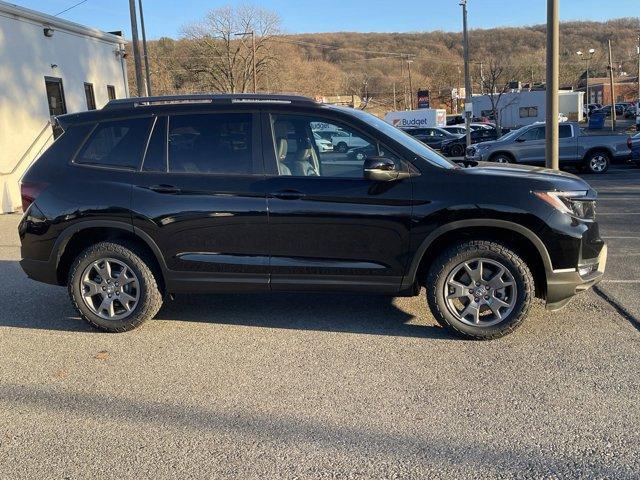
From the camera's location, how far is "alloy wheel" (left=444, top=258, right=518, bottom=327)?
4.49 m

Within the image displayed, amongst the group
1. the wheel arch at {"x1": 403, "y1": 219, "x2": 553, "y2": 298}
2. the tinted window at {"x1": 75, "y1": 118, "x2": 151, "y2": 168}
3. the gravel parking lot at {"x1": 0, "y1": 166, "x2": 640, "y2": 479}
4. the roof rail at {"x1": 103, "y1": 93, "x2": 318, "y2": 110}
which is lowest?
the gravel parking lot at {"x1": 0, "y1": 166, "x2": 640, "y2": 479}

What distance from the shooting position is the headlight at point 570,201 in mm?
4383

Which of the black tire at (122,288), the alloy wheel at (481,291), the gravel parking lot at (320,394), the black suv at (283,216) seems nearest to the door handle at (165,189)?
the black suv at (283,216)

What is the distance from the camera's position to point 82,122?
5078 millimetres

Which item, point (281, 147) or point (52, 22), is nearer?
point (281, 147)

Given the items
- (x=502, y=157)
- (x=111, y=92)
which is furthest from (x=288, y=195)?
(x=502, y=157)

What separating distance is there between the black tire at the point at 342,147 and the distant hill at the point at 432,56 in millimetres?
67385

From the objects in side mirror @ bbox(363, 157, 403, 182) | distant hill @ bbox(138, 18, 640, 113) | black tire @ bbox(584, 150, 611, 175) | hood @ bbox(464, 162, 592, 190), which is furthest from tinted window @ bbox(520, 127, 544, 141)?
distant hill @ bbox(138, 18, 640, 113)

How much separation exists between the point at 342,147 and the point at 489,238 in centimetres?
137

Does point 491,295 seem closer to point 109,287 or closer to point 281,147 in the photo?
point 281,147

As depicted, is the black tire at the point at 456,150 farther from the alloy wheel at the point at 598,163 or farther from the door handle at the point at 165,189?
the door handle at the point at 165,189

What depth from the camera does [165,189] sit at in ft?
15.7

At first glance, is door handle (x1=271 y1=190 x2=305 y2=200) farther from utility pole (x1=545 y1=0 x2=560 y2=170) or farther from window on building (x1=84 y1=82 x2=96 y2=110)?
window on building (x1=84 y1=82 x2=96 y2=110)

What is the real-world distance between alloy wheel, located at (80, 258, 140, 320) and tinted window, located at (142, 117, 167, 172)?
0.84m
